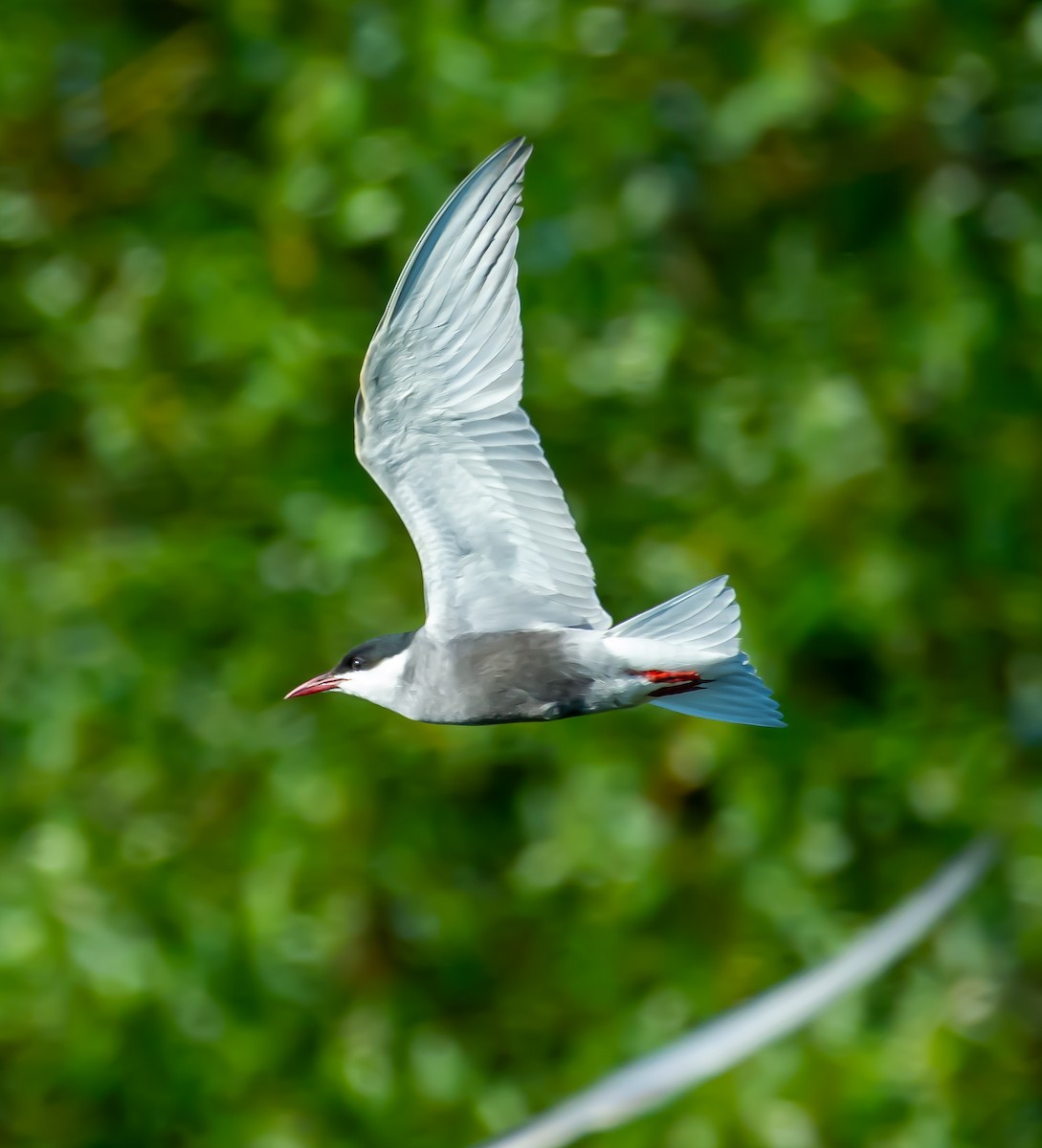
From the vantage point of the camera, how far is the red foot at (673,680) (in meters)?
1.54

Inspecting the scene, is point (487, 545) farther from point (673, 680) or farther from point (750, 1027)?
point (750, 1027)

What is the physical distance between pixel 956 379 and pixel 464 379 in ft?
6.13

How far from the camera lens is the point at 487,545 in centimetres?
176

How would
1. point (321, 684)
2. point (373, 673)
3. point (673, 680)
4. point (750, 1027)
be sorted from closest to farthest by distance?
point (673, 680), point (373, 673), point (321, 684), point (750, 1027)

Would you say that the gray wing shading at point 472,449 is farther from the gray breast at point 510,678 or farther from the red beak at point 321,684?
the red beak at point 321,684

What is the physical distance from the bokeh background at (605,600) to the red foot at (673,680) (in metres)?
1.59

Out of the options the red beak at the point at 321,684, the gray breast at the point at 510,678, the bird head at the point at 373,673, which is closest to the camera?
the gray breast at the point at 510,678

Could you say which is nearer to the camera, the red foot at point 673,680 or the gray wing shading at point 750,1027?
the red foot at point 673,680

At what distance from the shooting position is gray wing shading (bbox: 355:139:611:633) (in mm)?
1654

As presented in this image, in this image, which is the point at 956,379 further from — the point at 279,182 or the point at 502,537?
the point at 502,537

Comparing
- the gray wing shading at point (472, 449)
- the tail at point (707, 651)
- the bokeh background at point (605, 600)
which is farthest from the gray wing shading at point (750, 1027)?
the gray wing shading at point (472, 449)

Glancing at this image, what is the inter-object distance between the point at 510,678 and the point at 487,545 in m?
0.20

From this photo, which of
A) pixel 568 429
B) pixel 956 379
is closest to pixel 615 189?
pixel 568 429

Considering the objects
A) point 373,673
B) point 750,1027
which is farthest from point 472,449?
point 750,1027
